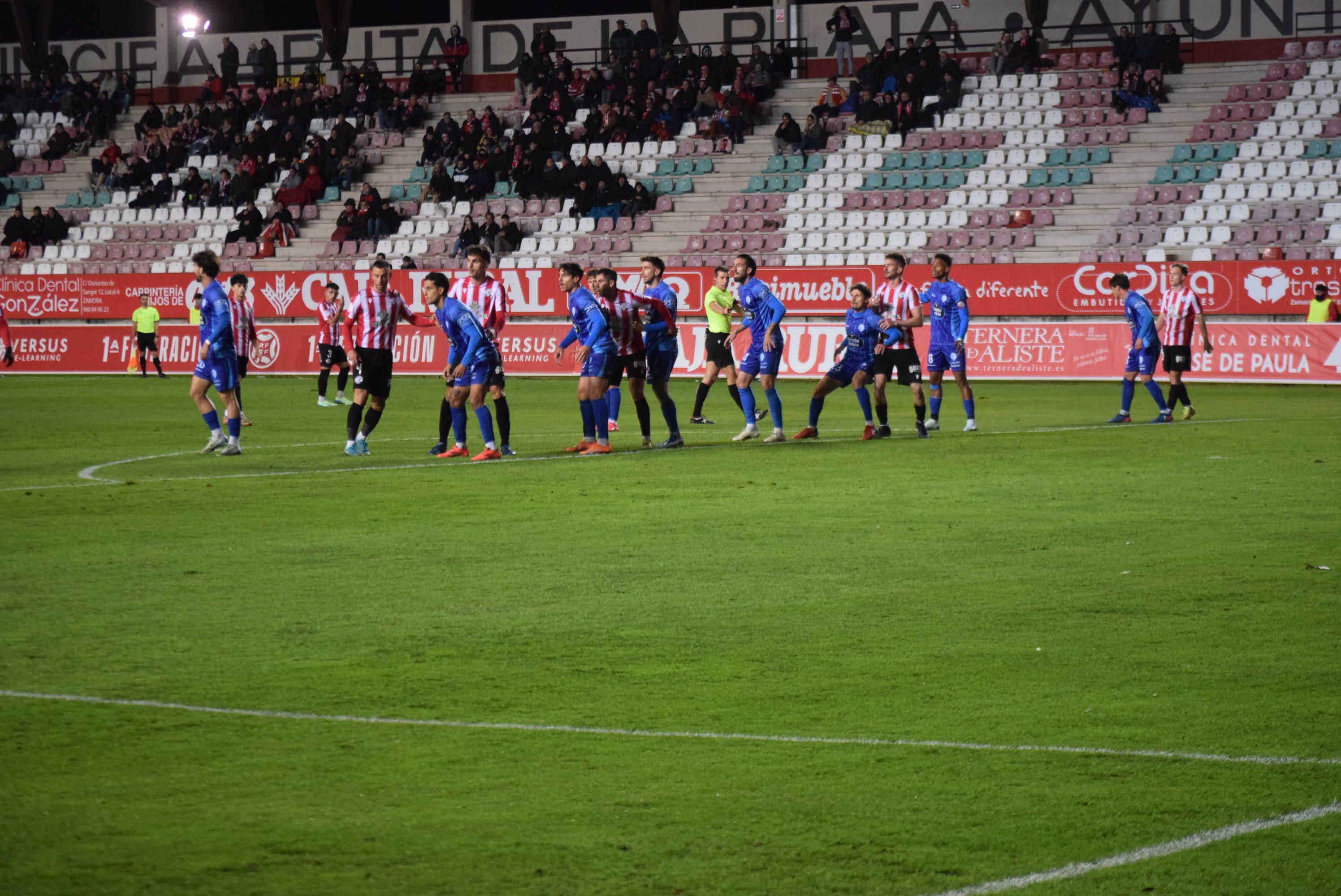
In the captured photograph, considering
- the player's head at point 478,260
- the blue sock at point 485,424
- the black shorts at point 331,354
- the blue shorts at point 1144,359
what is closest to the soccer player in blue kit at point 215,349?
the blue sock at point 485,424

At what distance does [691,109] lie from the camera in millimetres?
43719

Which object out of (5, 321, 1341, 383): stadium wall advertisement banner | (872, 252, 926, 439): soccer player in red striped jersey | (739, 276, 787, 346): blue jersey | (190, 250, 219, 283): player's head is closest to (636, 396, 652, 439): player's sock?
(739, 276, 787, 346): blue jersey

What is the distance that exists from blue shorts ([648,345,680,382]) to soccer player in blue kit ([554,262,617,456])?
969 mm

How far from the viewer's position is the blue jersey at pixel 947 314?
2020 cm

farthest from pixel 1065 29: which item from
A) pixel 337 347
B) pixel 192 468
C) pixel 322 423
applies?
pixel 192 468

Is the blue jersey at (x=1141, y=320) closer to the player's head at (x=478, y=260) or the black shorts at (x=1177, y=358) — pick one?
the black shorts at (x=1177, y=358)

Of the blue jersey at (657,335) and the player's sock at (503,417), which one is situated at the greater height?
the blue jersey at (657,335)

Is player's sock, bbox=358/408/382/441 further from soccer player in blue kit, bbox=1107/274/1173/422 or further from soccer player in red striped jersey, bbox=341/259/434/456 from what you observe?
soccer player in blue kit, bbox=1107/274/1173/422

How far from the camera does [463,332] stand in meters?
17.2

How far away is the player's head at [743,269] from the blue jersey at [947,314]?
8.09 feet

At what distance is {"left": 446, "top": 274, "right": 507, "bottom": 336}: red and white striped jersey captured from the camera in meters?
18.9

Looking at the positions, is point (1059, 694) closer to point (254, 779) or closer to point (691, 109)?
point (254, 779)

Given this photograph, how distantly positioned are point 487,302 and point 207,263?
3.27 meters

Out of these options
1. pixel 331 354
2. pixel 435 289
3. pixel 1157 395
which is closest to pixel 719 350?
pixel 1157 395
